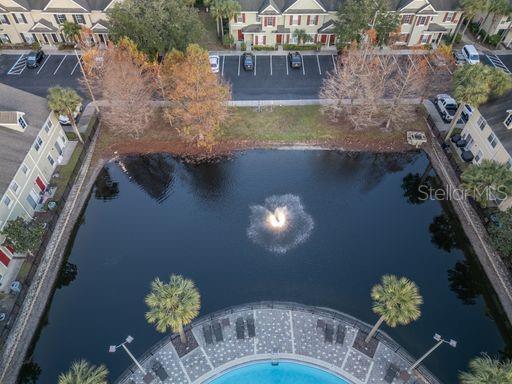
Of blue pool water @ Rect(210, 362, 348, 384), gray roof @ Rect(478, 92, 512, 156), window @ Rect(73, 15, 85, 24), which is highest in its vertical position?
gray roof @ Rect(478, 92, 512, 156)

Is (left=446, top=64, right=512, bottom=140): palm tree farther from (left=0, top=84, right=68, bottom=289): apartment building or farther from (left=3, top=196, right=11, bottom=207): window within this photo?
(left=3, top=196, right=11, bottom=207): window

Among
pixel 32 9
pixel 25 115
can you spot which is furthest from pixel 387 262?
pixel 32 9

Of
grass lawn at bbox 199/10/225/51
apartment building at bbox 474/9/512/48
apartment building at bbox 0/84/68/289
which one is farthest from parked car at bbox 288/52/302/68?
apartment building at bbox 0/84/68/289

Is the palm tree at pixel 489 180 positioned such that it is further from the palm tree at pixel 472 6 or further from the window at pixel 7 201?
the window at pixel 7 201

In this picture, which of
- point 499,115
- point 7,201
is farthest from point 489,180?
point 7,201

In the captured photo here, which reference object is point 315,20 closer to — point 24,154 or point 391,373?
point 24,154
